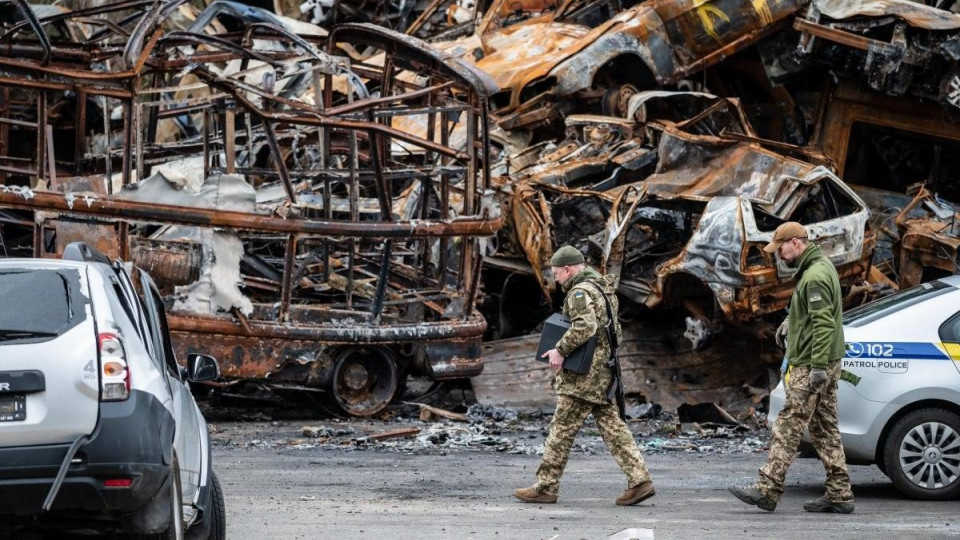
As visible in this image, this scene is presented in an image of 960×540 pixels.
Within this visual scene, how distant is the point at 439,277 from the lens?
14148 mm

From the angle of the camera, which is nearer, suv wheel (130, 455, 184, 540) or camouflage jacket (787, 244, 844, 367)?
suv wheel (130, 455, 184, 540)

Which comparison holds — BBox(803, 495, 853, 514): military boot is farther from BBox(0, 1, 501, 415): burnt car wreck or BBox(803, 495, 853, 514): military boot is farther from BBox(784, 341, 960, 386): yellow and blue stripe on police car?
BBox(0, 1, 501, 415): burnt car wreck

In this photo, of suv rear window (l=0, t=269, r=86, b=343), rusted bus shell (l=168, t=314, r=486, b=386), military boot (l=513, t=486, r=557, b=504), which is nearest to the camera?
suv rear window (l=0, t=269, r=86, b=343)

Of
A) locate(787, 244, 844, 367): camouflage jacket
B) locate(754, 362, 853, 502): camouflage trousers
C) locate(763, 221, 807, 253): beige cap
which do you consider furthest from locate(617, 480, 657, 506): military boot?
locate(763, 221, 807, 253): beige cap

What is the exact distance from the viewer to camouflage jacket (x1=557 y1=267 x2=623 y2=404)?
8.45 meters

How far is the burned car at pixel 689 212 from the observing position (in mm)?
12844

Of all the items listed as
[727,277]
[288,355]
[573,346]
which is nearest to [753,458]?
[727,277]

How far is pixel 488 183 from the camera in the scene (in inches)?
529

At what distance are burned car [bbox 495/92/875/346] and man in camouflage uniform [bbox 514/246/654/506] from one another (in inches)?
155

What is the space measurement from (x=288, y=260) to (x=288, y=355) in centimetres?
81

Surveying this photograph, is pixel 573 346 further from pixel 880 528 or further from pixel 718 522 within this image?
pixel 880 528

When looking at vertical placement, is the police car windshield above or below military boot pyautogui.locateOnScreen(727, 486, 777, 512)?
above

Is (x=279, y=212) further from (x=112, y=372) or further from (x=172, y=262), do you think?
(x=112, y=372)

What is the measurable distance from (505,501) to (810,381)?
1891 mm
